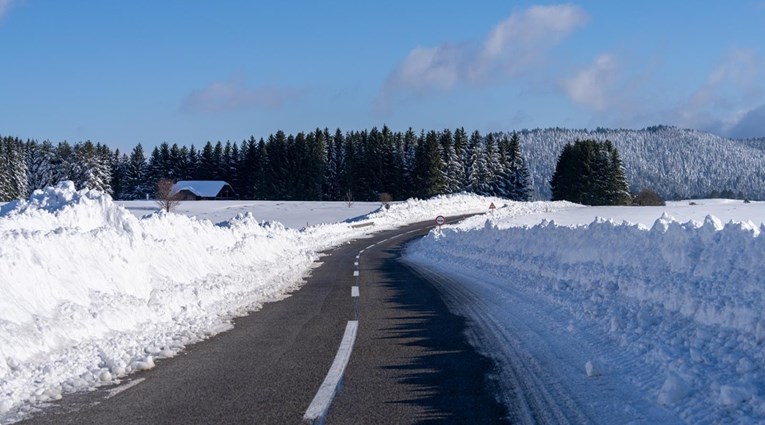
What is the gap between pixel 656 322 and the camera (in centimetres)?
883

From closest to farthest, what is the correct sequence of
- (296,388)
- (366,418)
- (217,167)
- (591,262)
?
(366,418) → (296,388) → (591,262) → (217,167)

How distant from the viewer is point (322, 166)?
104m

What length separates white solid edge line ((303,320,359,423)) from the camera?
18.9 feet

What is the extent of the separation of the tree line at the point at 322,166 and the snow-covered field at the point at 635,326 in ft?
252

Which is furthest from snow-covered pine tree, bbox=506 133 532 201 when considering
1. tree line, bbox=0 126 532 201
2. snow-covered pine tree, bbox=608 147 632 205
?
snow-covered pine tree, bbox=608 147 632 205

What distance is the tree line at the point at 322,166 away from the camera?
305ft

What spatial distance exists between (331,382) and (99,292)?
17.4 ft

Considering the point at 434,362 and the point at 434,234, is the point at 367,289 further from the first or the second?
the point at 434,234

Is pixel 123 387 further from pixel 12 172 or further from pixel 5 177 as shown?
pixel 12 172

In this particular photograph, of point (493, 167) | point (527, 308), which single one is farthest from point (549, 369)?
point (493, 167)

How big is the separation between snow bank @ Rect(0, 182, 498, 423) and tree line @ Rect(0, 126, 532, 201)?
241 feet

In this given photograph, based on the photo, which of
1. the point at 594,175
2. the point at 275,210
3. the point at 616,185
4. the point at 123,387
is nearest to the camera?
the point at 123,387

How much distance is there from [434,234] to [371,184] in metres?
63.3

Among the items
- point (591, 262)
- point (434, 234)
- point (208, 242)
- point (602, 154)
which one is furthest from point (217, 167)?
point (591, 262)
